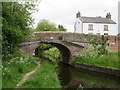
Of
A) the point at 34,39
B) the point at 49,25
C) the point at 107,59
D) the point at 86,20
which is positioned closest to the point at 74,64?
the point at 107,59

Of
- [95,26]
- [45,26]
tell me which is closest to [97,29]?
[95,26]

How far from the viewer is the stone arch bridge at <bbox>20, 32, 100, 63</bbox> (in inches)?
695

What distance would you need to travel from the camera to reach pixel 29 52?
17.7m

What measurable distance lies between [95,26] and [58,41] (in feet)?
43.1

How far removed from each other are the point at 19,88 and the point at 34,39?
11.4 m

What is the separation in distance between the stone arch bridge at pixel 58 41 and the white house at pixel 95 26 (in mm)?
8755

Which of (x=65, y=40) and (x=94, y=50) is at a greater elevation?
(x=65, y=40)

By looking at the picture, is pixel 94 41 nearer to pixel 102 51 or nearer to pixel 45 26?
pixel 102 51

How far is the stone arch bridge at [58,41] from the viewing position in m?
17.6

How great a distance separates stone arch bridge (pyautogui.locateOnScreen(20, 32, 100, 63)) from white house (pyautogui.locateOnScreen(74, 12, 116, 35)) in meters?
8.75

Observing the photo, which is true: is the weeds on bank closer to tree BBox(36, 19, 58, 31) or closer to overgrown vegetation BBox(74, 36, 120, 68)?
overgrown vegetation BBox(74, 36, 120, 68)

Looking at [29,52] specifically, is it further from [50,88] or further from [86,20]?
[86,20]

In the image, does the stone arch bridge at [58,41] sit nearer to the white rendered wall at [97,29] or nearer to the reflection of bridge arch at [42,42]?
the reflection of bridge arch at [42,42]

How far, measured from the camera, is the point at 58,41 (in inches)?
756
